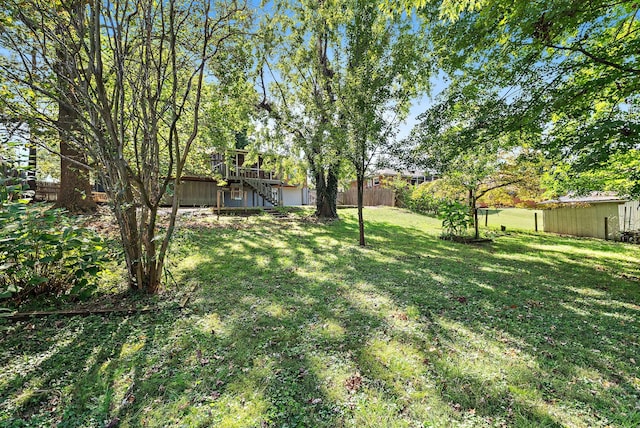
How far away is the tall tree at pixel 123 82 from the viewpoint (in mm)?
3586

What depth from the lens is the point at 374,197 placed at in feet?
86.2

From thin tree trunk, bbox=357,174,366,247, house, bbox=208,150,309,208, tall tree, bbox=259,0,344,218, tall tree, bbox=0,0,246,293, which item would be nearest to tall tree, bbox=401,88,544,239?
thin tree trunk, bbox=357,174,366,247

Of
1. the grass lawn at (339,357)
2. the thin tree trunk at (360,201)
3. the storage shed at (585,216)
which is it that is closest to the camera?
the grass lawn at (339,357)

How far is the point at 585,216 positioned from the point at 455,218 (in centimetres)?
→ 1001

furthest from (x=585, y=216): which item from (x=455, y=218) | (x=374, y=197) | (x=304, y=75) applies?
(x=304, y=75)

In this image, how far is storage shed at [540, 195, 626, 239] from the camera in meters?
13.5

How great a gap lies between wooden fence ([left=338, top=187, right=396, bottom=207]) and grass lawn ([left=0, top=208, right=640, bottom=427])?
19.5 metres

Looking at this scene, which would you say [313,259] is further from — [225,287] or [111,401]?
[111,401]

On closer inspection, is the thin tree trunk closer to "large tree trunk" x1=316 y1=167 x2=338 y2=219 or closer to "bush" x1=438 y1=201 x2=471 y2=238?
"bush" x1=438 y1=201 x2=471 y2=238

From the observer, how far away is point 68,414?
2074 millimetres

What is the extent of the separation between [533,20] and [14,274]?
784cm

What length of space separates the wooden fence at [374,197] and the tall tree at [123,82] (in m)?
20.8

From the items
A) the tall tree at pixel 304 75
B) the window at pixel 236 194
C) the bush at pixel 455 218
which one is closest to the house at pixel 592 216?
the bush at pixel 455 218

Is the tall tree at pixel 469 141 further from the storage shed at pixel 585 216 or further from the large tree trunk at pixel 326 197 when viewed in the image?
the storage shed at pixel 585 216
